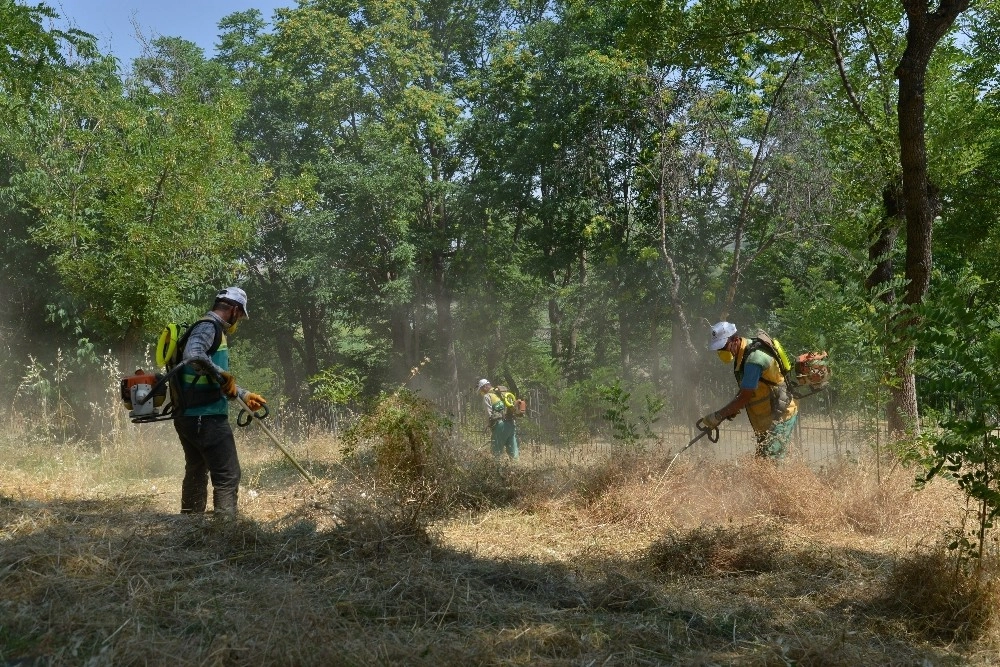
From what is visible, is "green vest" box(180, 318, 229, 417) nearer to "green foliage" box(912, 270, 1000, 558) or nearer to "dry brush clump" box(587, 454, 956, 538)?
"dry brush clump" box(587, 454, 956, 538)

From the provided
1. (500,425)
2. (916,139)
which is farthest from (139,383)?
(916,139)

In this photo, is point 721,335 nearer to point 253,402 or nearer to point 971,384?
point 971,384

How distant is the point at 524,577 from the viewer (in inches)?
198

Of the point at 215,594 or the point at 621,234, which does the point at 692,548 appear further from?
the point at 621,234

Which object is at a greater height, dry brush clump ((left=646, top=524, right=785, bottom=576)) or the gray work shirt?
the gray work shirt

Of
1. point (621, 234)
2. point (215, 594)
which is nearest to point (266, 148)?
point (621, 234)

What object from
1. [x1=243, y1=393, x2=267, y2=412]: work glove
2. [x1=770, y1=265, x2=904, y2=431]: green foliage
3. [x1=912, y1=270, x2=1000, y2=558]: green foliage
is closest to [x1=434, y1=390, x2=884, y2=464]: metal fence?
[x1=770, y1=265, x2=904, y2=431]: green foliage

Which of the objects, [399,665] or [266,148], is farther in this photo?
[266,148]

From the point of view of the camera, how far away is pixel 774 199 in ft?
51.3

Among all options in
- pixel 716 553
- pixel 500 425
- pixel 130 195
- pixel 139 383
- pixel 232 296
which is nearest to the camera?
pixel 716 553

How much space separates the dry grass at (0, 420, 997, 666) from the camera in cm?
382

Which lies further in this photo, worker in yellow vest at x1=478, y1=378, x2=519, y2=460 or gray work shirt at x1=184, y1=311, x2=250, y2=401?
worker in yellow vest at x1=478, y1=378, x2=519, y2=460

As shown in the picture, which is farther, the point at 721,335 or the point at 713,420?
the point at 721,335

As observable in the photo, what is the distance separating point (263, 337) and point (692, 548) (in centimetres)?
2287
